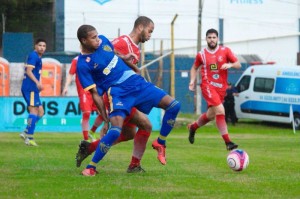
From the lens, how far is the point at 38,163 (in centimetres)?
1289

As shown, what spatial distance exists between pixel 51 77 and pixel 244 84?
25.3 feet

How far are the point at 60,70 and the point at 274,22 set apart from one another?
21.7m

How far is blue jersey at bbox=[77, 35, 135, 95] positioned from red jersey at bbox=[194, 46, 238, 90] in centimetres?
556

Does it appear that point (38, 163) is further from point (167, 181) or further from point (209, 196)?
point (209, 196)

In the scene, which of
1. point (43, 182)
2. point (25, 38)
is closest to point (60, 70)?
point (25, 38)

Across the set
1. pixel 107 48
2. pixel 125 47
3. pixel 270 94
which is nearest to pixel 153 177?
pixel 107 48

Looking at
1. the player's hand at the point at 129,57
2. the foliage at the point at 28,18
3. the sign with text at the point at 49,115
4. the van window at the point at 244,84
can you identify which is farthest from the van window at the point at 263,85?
the player's hand at the point at 129,57

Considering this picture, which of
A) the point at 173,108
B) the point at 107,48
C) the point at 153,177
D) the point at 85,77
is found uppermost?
the point at 107,48

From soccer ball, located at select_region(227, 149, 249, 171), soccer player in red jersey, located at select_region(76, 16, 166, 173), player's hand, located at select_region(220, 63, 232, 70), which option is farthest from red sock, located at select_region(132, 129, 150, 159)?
player's hand, located at select_region(220, 63, 232, 70)

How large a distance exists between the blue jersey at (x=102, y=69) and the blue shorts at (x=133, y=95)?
0.09 m

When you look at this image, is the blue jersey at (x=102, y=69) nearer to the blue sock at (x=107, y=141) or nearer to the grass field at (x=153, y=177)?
the blue sock at (x=107, y=141)

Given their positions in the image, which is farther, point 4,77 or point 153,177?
point 4,77

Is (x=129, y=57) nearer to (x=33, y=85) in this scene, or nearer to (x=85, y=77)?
(x=85, y=77)

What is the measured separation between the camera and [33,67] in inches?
723
